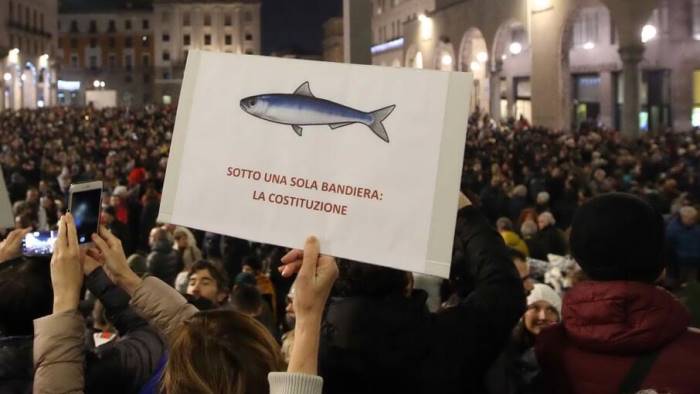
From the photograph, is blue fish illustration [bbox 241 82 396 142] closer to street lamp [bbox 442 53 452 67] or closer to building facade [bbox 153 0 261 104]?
street lamp [bbox 442 53 452 67]

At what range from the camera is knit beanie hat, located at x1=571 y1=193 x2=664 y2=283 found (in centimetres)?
228

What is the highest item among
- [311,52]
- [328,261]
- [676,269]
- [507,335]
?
[311,52]

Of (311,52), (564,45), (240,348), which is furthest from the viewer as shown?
(311,52)

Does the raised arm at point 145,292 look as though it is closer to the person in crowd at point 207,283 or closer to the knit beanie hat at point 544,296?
the person in crowd at point 207,283

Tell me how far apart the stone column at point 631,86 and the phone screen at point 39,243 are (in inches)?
1002

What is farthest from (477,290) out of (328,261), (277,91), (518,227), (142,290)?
(518,227)

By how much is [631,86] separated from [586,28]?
35.6 ft

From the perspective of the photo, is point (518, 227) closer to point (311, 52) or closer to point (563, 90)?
point (563, 90)

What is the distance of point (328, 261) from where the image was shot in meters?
2.28

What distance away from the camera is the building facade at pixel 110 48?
121 metres

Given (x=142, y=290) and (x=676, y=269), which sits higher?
(x=142, y=290)

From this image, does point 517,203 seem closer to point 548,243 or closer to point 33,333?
point 548,243

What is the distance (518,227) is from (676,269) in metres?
2.20

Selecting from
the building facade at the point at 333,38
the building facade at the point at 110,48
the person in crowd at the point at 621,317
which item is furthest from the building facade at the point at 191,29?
the person in crowd at the point at 621,317
